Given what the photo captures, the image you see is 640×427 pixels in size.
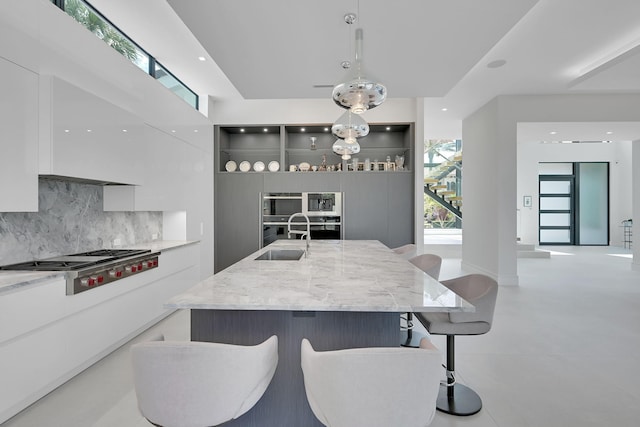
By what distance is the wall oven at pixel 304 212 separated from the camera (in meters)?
5.76

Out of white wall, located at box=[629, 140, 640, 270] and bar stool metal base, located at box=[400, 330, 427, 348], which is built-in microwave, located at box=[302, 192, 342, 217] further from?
white wall, located at box=[629, 140, 640, 270]

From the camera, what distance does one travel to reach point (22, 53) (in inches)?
83.6

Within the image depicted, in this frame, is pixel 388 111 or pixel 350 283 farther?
pixel 388 111

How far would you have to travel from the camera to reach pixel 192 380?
44.1 inches

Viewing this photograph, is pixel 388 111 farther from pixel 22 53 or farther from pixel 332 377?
pixel 332 377

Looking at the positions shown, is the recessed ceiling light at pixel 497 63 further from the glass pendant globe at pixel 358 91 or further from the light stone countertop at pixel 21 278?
the light stone countertop at pixel 21 278

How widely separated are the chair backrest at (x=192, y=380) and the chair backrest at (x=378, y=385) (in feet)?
0.90

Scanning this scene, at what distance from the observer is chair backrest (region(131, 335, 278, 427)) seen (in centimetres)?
111

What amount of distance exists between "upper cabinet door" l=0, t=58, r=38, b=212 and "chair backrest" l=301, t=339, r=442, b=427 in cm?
224

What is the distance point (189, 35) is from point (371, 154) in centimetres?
354

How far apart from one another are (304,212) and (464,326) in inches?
157

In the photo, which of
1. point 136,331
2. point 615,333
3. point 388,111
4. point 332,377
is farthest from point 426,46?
point 136,331

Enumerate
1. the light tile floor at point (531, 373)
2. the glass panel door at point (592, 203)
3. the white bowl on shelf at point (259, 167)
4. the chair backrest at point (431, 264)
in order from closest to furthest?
1. the light tile floor at point (531, 373)
2. the chair backrest at point (431, 264)
3. the white bowl on shelf at point (259, 167)
4. the glass panel door at point (592, 203)

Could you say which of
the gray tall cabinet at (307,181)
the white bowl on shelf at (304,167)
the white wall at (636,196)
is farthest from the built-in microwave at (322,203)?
the white wall at (636,196)
